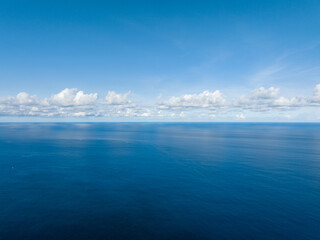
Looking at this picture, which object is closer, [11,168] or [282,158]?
[11,168]

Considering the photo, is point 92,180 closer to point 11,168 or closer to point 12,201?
point 12,201

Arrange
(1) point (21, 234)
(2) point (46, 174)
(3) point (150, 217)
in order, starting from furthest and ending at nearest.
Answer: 1. (2) point (46, 174)
2. (3) point (150, 217)
3. (1) point (21, 234)

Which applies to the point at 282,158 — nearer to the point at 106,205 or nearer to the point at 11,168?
the point at 106,205

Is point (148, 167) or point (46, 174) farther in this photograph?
point (148, 167)

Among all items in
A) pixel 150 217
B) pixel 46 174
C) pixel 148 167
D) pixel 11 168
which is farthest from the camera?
pixel 148 167

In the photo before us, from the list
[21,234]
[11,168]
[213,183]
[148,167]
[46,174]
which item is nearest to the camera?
[21,234]

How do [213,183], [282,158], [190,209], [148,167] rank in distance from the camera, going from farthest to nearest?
[282,158], [148,167], [213,183], [190,209]

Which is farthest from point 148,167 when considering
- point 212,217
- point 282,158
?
point 282,158

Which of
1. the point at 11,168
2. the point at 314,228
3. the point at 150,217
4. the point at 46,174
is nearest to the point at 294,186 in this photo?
the point at 314,228
